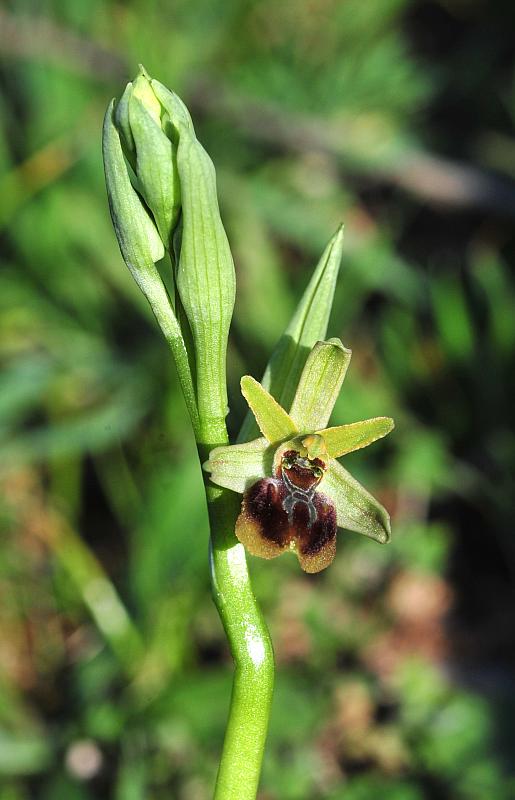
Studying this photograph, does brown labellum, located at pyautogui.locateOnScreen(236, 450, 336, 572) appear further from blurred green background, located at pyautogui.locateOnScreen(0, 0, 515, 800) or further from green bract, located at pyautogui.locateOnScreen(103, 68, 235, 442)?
blurred green background, located at pyautogui.locateOnScreen(0, 0, 515, 800)

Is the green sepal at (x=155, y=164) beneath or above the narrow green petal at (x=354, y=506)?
above

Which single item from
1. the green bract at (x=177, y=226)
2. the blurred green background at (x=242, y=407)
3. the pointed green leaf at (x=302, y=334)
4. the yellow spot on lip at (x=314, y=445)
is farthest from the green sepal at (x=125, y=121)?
the blurred green background at (x=242, y=407)

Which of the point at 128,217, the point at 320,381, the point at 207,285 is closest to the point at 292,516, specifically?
the point at 320,381

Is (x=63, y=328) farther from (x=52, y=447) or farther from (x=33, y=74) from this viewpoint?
(x=33, y=74)

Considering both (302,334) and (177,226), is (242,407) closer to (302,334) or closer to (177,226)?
(302,334)

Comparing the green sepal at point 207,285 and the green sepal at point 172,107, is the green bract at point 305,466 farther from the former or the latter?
the green sepal at point 172,107
